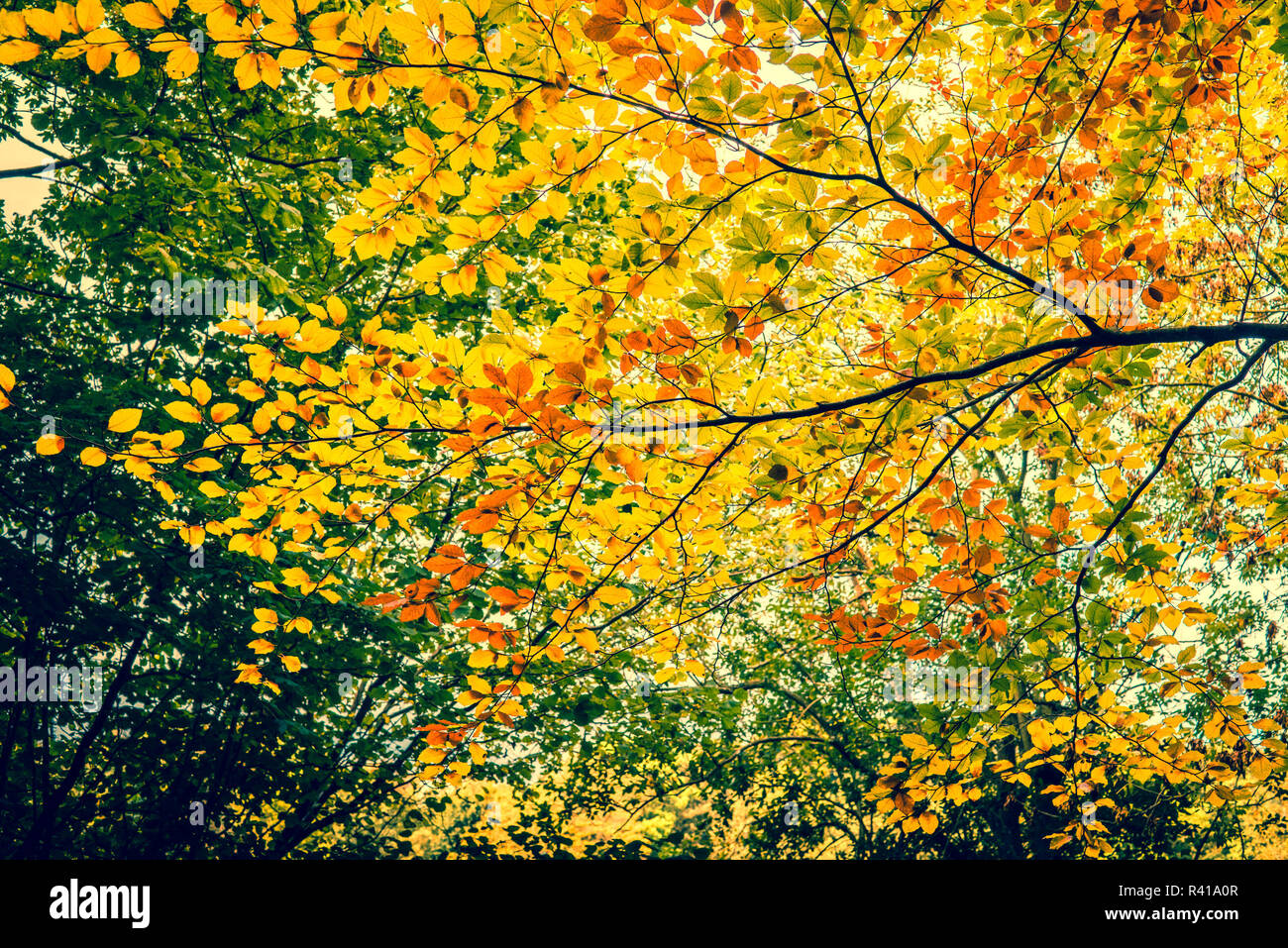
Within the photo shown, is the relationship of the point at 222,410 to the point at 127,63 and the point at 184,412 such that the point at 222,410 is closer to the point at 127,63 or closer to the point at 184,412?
the point at 184,412

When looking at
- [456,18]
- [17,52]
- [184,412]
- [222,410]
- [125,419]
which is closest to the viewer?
[456,18]

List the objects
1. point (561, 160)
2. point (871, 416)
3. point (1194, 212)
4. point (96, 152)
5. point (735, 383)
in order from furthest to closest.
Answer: point (1194, 212)
point (96, 152)
point (871, 416)
point (735, 383)
point (561, 160)

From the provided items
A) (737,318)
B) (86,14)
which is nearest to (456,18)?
(86,14)

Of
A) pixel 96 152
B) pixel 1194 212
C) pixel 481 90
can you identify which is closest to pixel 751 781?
pixel 1194 212

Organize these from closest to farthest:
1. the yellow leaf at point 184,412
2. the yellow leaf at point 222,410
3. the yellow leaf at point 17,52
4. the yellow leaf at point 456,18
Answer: the yellow leaf at point 456,18, the yellow leaf at point 17,52, the yellow leaf at point 184,412, the yellow leaf at point 222,410

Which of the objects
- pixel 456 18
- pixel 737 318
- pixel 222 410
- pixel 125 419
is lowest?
pixel 125 419

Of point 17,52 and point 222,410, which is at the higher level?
point 17,52

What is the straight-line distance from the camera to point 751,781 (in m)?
10.6

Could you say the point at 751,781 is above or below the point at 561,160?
below

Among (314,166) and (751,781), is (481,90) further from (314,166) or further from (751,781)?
(751,781)

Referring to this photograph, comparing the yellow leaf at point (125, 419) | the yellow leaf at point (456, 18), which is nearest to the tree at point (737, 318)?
the yellow leaf at point (456, 18)

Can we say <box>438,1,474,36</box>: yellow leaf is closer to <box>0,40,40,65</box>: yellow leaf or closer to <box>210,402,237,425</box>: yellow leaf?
<box>0,40,40,65</box>: yellow leaf

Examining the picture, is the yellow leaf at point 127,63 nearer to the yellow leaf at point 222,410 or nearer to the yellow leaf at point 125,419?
the yellow leaf at point 125,419

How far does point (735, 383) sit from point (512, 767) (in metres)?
6.12
